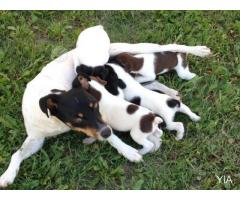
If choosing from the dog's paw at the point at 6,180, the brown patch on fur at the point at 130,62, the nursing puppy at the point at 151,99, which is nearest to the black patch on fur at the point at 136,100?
the nursing puppy at the point at 151,99

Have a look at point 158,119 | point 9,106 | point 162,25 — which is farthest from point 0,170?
point 162,25

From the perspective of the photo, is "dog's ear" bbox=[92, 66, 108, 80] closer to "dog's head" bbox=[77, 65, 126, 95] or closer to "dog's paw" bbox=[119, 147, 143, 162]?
"dog's head" bbox=[77, 65, 126, 95]

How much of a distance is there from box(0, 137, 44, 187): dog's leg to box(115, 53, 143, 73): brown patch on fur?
110 centimetres

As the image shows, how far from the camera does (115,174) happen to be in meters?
5.45

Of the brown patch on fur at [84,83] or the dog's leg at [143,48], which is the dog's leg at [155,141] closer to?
the brown patch on fur at [84,83]

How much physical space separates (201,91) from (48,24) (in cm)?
209

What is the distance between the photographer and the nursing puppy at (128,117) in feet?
17.3

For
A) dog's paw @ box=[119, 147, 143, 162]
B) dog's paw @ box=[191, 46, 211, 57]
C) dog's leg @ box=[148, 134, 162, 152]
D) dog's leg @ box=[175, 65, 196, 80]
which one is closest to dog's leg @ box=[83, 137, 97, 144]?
→ dog's paw @ box=[119, 147, 143, 162]

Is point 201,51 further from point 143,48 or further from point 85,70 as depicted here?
point 85,70

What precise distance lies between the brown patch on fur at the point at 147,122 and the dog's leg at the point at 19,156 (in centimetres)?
106

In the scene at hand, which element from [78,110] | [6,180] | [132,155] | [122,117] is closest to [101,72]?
[122,117]

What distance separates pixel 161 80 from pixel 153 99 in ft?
2.19

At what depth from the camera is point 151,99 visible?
5480mm

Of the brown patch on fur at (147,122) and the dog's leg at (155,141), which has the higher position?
the brown patch on fur at (147,122)
